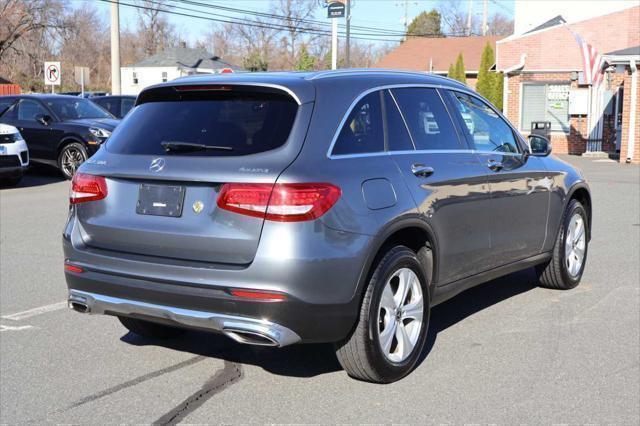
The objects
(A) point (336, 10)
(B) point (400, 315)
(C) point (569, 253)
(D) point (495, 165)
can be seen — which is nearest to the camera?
(B) point (400, 315)

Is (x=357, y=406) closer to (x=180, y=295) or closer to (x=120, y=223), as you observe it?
(x=180, y=295)

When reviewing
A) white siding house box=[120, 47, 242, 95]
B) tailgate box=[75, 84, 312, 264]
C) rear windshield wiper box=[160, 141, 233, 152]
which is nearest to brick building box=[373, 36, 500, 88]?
white siding house box=[120, 47, 242, 95]

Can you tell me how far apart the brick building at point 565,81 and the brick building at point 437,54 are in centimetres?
1693

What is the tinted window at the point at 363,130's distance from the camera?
455 centimetres

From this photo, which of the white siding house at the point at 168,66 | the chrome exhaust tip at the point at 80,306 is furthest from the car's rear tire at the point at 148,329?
the white siding house at the point at 168,66

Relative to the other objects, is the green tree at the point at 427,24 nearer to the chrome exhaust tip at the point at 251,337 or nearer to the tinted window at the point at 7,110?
the tinted window at the point at 7,110

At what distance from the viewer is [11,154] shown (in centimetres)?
1547

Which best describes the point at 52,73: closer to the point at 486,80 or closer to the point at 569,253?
the point at 486,80

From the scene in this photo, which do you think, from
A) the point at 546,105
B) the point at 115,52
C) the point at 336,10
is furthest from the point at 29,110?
the point at 546,105

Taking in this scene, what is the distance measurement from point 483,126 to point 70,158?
515 inches

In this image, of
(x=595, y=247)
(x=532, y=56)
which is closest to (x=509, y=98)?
(x=532, y=56)

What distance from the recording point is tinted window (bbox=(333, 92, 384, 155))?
4.55 meters

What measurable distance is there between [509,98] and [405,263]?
26.0 meters

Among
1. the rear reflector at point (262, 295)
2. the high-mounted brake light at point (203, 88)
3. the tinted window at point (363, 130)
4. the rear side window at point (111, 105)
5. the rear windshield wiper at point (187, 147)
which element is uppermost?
the rear side window at point (111, 105)
